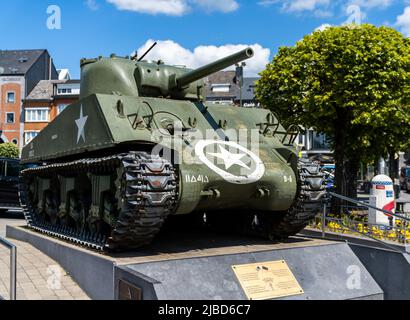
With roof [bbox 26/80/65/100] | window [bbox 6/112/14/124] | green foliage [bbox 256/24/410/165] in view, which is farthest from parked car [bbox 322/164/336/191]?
window [bbox 6/112/14/124]

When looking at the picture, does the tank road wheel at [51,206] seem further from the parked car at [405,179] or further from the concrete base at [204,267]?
the parked car at [405,179]

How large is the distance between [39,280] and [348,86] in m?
8.21

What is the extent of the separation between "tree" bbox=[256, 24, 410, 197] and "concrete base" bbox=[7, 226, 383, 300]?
4.77 metres

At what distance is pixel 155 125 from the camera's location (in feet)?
24.2

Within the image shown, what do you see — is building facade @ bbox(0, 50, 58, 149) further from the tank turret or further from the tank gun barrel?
the tank gun barrel

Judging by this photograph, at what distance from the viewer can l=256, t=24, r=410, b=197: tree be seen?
11688 mm

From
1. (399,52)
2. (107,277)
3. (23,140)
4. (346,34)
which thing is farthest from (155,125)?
(23,140)

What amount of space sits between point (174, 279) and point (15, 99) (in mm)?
47749

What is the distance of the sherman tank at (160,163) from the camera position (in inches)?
250

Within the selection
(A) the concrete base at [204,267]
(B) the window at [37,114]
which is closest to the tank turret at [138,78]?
(A) the concrete base at [204,267]

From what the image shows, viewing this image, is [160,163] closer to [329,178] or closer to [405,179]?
[329,178]
